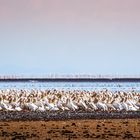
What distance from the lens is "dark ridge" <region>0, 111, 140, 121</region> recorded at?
29.9 meters

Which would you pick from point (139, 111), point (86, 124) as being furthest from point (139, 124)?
point (139, 111)

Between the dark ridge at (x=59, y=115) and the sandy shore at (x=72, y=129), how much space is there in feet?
5.59

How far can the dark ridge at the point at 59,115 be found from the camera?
2986 centimetres

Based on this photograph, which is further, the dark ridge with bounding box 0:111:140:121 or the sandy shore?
the dark ridge with bounding box 0:111:140:121

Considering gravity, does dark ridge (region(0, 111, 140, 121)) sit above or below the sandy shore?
above

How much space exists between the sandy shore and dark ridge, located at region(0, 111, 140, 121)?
1.70 metres

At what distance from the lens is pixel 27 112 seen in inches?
1318

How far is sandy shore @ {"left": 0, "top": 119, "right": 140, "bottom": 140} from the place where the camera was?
22594 mm

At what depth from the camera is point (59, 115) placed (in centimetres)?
3166

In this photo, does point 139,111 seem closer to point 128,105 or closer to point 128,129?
point 128,105

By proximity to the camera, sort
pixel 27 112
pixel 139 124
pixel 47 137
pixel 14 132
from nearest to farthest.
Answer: pixel 47 137 → pixel 14 132 → pixel 139 124 → pixel 27 112

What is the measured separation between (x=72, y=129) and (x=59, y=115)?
6.85 m

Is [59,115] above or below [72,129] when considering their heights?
above

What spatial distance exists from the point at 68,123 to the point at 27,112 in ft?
21.5
